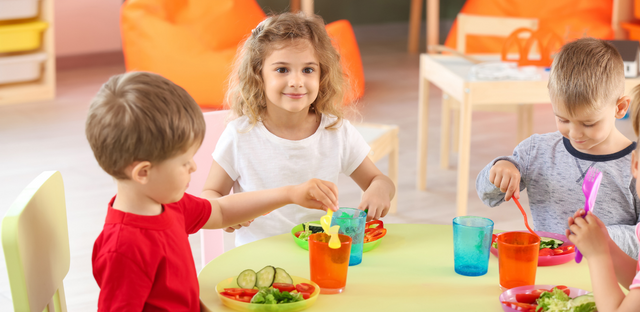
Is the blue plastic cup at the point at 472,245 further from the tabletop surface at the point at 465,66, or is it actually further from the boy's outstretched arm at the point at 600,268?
the tabletop surface at the point at 465,66

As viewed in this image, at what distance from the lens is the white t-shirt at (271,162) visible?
157cm

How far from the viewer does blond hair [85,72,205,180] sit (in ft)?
2.97

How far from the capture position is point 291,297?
97 cm

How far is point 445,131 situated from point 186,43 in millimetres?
1752

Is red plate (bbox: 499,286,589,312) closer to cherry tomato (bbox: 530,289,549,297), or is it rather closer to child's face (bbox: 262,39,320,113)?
cherry tomato (bbox: 530,289,549,297)

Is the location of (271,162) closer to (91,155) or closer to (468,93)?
(468,93)

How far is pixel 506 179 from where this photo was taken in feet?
4.32

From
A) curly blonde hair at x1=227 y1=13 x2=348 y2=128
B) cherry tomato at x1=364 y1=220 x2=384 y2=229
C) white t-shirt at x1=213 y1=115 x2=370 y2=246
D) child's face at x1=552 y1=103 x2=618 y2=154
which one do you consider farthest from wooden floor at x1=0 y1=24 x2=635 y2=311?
child's face at x1=552 y1=103 x2=618 y2=154

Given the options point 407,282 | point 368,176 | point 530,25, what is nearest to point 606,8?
point 530,25

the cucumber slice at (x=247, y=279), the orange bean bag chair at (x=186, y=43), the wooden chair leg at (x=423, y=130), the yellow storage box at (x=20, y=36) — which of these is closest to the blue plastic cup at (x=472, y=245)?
the cucumber slice at (x=247, y=279)

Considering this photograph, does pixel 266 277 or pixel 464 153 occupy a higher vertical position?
pixel 266 277

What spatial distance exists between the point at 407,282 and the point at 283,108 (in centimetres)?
61

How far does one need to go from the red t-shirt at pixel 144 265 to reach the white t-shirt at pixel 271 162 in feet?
Result: 1.72

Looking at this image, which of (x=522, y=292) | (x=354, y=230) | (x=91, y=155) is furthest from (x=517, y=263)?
(x=91, y=155)
